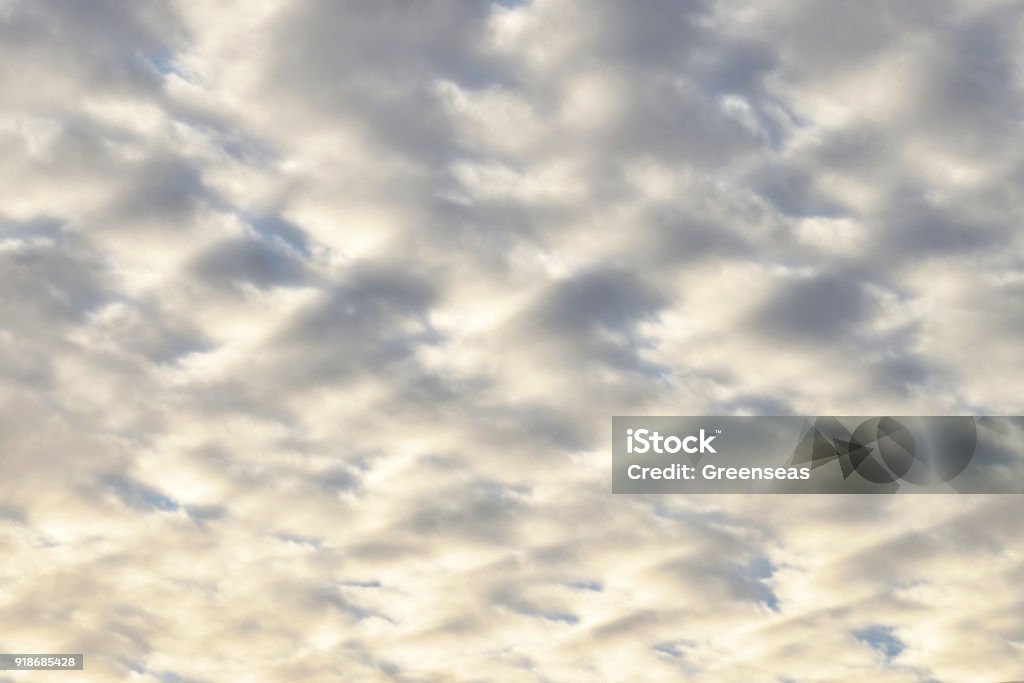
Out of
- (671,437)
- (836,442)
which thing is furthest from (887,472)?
(671,437)

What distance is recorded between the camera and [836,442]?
95.7 m

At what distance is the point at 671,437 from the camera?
3701 inches

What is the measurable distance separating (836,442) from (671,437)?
47.9 feet

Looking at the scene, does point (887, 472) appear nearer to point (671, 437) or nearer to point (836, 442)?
point (836, 442)

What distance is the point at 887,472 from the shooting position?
319ft

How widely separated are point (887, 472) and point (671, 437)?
2005 centimetres
